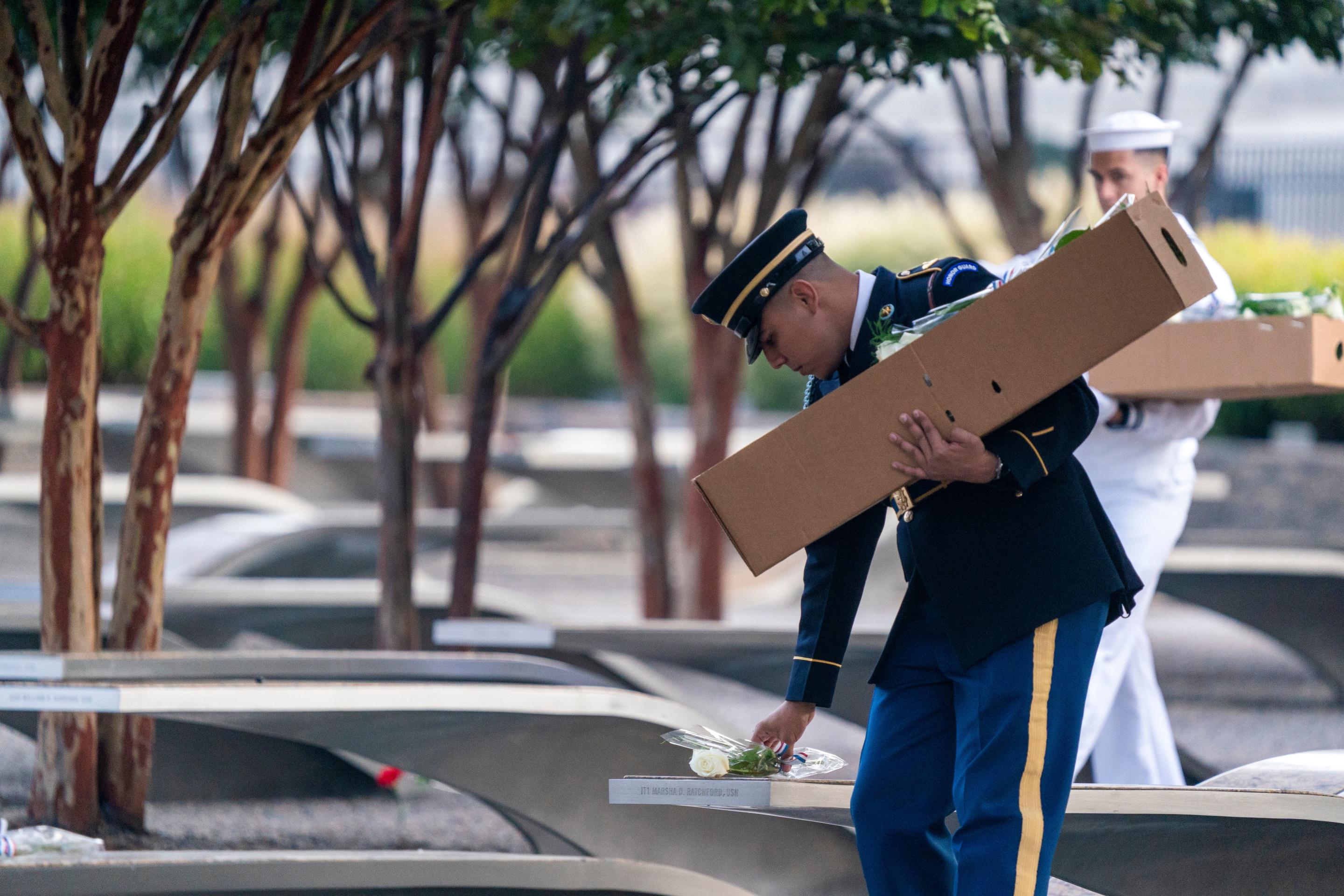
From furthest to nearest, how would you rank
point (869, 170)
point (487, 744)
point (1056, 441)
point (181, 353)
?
1. point (869, 170)
2. point (181, 353)
3. point (487, 744)
4. point (1056, 441)

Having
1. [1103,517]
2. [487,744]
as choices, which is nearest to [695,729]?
[1103,517]

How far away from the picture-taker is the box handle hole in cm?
261

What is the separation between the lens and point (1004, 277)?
133 inches

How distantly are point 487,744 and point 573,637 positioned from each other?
1514 millimetres

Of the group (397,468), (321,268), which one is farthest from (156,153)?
(321,268)

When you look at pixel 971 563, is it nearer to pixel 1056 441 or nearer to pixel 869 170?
pixel 1056 441

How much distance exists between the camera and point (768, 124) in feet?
23.4

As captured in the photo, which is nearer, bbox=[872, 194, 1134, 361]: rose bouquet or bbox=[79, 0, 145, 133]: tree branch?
bbox=[872, 194, 1134, 361]: rose bouquet

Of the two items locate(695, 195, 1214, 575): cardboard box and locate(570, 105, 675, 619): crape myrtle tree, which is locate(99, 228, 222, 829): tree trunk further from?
locate(570, 105, 675, 619): crape myrtle tree

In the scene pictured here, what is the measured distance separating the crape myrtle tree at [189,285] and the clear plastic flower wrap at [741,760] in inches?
91.8

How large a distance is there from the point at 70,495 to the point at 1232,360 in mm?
3384

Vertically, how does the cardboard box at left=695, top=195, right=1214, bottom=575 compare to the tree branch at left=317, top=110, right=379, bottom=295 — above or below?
below

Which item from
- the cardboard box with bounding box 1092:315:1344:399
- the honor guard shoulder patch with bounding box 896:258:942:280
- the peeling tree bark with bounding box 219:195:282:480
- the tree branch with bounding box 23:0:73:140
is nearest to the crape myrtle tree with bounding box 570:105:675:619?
the tree branch with bounding box 23:0:73:140

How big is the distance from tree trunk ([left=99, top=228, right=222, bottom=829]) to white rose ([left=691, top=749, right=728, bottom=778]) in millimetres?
2402
